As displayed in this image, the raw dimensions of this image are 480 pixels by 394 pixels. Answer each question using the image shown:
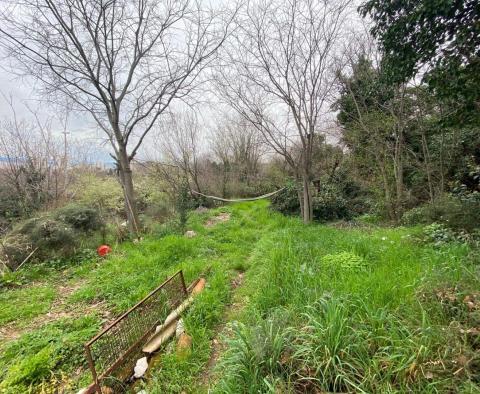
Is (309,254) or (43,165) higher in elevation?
(43,165)

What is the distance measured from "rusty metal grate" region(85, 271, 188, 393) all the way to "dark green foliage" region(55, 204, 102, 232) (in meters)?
4.09

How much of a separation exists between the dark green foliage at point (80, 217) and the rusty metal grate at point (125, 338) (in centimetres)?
409

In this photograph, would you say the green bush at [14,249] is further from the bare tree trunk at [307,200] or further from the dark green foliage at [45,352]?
the bare tree trunk at [307,200]

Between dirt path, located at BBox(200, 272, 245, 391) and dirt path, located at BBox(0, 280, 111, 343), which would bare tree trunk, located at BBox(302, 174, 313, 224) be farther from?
dirt path, located at BBox(0, 280, 111, 343)

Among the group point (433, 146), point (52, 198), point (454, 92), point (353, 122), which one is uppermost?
point (353, 122)

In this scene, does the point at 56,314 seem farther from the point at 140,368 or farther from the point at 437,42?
the point at 437,42

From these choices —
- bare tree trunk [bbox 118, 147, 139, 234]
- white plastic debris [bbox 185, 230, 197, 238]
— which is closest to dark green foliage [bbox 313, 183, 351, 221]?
white plastic debris [bbox 185, 230, 197, 238]

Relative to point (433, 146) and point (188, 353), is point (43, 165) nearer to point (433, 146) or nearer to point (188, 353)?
point (188, 353)

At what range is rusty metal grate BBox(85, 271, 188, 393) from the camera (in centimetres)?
192

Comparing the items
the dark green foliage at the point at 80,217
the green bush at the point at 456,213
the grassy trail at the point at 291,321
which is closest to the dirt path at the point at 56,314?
the grassy trail at the point at 291,321

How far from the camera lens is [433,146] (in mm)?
6766

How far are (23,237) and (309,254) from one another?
5.92m

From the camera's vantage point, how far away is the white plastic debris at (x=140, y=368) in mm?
2123

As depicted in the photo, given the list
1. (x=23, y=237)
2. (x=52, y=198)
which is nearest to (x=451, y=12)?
(x=23, y=237)
